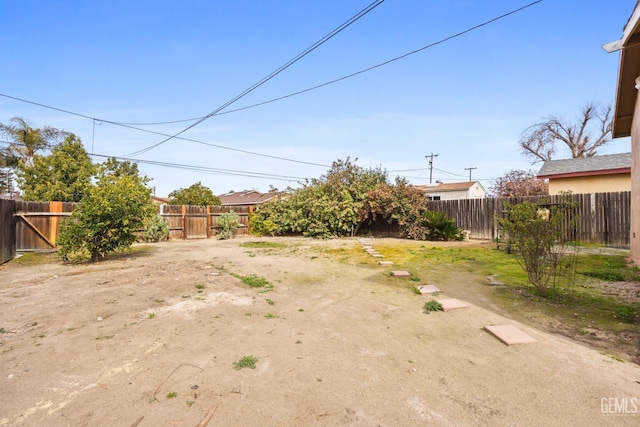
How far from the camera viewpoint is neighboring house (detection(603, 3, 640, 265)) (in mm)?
5109

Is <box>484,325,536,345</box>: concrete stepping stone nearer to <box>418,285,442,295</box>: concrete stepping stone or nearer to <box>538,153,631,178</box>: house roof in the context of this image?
<box>418,285,442,295</box>: concrete stepping stone

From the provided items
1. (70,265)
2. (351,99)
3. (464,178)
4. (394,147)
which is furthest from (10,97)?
(464,178)

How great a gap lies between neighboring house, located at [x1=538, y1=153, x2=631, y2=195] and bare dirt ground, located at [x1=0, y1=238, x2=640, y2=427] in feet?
43.6

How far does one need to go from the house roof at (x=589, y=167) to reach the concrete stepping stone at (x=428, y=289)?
13.2 m

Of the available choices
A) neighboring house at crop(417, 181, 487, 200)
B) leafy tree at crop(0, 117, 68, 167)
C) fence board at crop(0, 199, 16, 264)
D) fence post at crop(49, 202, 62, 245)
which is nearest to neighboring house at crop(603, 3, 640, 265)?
fence board at crop(0, 199, 16, 264)

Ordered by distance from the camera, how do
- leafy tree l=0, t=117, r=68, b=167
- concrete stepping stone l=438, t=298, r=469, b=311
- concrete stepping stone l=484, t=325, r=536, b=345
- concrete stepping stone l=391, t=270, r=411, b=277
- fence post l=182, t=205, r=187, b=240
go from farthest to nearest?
1. leafy tree l=0, t=117, r=68, b=167
2. fence post l=182, t=205, r=187, b=240
3. concrete stepping stone l=391, t=270, r=411, b=277
4. concrete stepping stone l=438, t=298, r=469, b=311
5. concrete stepping stone l=484, t=325, r=536, b=345

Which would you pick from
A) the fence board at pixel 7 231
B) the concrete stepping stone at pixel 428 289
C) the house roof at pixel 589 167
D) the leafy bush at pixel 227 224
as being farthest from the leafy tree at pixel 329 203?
the fence board at pixel 7 231

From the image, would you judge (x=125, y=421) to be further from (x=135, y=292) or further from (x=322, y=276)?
(x=322, y=276)

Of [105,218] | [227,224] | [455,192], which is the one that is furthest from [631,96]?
[455,192]

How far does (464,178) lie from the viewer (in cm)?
4034

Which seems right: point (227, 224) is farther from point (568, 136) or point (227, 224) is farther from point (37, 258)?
point (568, 136)

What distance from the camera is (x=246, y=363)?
2.54 m

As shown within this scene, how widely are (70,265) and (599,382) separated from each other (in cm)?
1011

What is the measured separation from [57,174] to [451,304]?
22.6m
